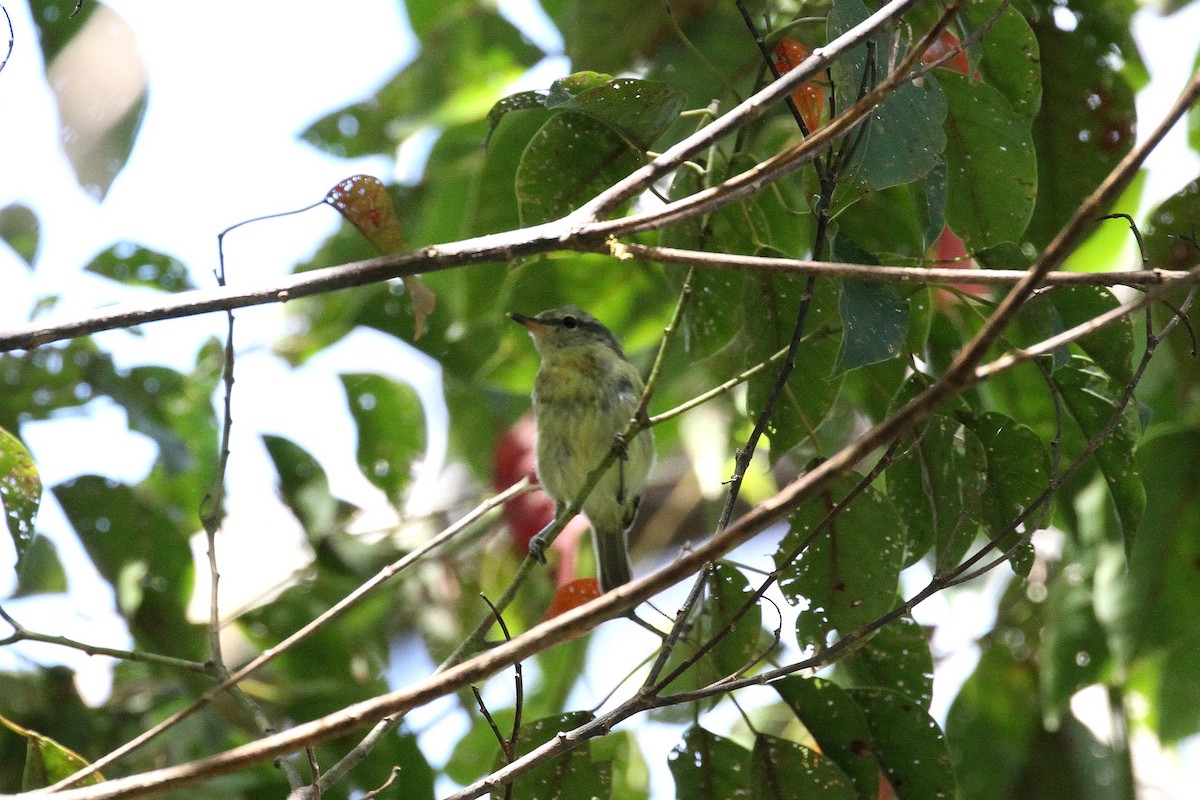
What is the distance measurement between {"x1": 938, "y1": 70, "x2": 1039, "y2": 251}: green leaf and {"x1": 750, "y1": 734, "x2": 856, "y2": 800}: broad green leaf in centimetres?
96

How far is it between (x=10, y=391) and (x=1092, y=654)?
115 inches

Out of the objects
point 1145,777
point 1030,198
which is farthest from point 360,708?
point 1145,777

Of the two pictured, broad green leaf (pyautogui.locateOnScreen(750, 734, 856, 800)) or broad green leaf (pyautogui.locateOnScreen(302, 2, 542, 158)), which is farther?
broad green leaf (pyautogui.locateOnScreen(302, 2, 542, 158))

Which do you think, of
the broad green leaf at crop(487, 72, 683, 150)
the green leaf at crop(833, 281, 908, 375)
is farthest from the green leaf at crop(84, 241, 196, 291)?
the green leaf at crop(833, 281, 908, 375)

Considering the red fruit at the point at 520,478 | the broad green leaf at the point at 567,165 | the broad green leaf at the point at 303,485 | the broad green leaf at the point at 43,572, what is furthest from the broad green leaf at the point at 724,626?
the broad green leaf at the point at 43,572

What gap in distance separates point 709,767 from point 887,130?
1.17 m

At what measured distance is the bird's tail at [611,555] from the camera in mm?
3697

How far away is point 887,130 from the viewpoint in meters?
1.66

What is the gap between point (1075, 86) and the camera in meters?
2.58

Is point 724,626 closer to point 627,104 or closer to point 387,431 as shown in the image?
point 627,104

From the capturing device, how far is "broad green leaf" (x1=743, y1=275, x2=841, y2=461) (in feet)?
→ 6.77

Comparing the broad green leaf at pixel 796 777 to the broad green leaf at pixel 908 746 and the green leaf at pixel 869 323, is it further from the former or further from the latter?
the green leaf at pixel 869 323

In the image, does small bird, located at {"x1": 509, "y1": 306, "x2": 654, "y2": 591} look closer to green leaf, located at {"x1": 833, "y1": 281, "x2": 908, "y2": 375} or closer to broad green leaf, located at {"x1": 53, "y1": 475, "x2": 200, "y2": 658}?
broad green leaf, located at {"x1": 53, "y1": 475, "x2": 200, "y2": 658}

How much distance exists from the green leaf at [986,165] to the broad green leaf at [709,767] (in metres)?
1.02
